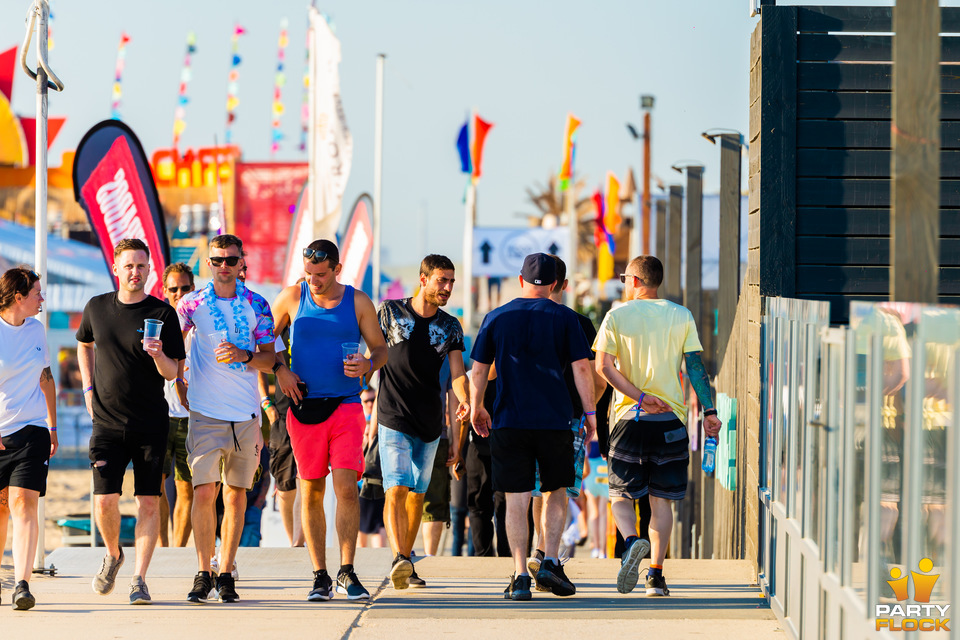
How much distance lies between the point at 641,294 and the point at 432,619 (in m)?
2.27

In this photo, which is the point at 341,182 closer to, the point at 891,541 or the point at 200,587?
the point at 200,587

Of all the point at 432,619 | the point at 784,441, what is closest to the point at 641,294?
the point at 784,441

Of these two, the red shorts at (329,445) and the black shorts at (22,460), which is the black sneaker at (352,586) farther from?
the black shorts at (22,460)

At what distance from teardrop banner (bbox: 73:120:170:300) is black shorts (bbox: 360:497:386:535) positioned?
2538 mm

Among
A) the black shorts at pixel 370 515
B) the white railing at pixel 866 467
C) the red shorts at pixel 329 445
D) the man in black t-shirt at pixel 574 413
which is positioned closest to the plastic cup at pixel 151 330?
the red shorts at pixel 329 445

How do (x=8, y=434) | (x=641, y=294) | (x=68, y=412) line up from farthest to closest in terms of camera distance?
(x=68, y=412)
(x=641, y=294)
(x=8, y=434)

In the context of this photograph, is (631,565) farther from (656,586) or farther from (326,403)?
(326,403)

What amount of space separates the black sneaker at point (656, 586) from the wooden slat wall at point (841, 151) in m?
1.91

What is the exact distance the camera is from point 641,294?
6.98 metres

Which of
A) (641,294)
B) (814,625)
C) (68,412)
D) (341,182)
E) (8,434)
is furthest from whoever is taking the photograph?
(68,412)

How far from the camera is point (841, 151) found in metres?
7.02

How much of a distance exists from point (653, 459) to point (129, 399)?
118 inches

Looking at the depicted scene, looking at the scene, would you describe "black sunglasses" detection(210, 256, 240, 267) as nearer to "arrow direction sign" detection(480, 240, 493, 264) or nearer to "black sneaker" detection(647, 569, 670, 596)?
"black sneaker" detection(647, 569, 670, 596)

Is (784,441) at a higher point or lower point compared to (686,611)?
higher
